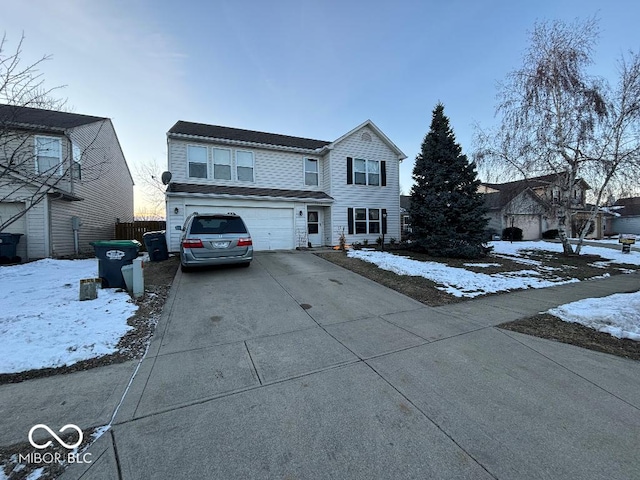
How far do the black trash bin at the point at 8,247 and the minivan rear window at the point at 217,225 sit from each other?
8.50 m

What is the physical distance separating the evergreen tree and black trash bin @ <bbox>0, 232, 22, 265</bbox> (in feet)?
53.1

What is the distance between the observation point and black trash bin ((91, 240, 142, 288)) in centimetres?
586

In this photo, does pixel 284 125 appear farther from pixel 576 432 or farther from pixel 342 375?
pixel 576 432

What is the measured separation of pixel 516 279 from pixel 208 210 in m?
11.8

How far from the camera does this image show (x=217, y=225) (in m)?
7.51

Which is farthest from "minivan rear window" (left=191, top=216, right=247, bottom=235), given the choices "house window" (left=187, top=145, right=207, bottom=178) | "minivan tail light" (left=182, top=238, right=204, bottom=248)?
"house window" (left=187, top=145, right=207, bottom=178)

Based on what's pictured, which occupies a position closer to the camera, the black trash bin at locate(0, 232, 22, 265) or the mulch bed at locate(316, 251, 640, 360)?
the mulch bed at locate(316, 251, 640, 360)

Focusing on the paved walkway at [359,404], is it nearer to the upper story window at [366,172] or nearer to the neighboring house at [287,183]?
the neighboring house at [287,183]

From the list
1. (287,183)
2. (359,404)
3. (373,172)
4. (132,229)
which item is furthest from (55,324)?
(373,172)

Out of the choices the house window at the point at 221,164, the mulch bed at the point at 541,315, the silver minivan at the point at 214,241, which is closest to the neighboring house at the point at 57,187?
the silver minivan at the point at 214,241

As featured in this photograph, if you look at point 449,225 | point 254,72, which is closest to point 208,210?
point 254,72

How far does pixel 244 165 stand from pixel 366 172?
6.79m

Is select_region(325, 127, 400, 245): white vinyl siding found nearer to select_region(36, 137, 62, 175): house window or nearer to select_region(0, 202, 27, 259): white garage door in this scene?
select_region(36, 137, 62, 175): house window

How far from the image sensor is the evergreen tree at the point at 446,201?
11.5 metres
